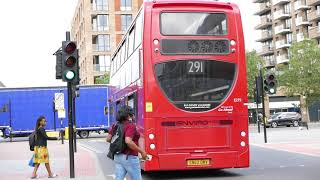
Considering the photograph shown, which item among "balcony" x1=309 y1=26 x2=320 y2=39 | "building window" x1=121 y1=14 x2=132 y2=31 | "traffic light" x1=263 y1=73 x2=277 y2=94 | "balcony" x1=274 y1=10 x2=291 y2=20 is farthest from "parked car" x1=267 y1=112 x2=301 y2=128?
"balcony" x1=274 y1=10 x2=291 y2=20

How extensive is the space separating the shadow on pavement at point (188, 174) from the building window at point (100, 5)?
67098 mm

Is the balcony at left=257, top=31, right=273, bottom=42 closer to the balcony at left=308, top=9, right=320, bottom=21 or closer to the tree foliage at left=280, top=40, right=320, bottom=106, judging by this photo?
the balcony at left=308, top=9, right=320, bottom=21

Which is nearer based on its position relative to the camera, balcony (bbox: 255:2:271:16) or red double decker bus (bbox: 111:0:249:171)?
red double decker bus (bbox: 111:0:249:171)

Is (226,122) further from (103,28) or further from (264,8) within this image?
(264,8)

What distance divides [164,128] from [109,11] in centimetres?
6913

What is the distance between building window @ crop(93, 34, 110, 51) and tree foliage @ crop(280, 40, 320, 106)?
2570 centimetres

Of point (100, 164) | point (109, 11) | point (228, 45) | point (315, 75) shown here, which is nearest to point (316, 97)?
point (315, 75)

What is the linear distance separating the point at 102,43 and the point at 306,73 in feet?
95.4

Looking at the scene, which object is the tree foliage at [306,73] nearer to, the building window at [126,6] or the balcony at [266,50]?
the building window at [126,6]

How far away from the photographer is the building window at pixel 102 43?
81625mm

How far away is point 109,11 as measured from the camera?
81.1m

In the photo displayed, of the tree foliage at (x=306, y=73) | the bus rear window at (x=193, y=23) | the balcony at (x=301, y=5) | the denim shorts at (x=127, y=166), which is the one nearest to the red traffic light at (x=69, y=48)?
the bus rear window at (x=193, y=23)

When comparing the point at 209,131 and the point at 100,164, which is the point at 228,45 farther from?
the point at 100,164

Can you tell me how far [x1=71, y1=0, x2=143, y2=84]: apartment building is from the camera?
81.2m
